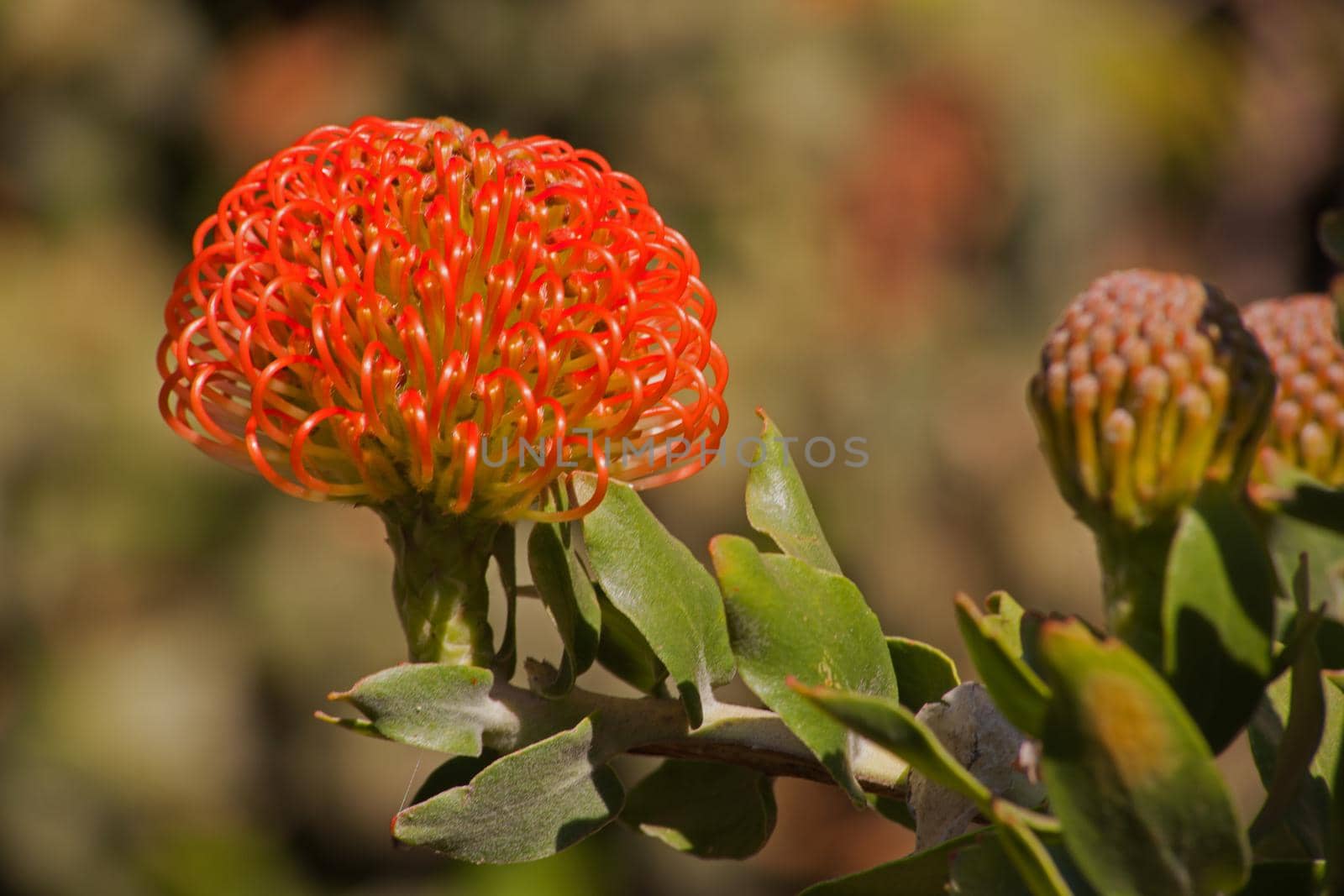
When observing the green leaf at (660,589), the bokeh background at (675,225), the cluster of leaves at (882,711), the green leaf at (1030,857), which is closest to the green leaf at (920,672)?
the cluster of leaves at (882,711)

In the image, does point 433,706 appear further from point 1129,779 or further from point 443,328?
point 1129,779

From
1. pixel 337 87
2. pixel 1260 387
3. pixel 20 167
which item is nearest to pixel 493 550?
pixel 1260 387

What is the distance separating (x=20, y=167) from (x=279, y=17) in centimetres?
102

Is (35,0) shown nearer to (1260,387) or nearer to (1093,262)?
(1093,262)

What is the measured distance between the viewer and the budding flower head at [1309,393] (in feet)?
2.50

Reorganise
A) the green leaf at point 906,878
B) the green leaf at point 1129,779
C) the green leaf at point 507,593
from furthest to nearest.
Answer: the green leaf at point 507,593 → the green leaf at point 906,878 → the green leaf at point 1129,779

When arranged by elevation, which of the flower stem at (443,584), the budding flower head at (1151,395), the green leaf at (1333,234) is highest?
the green leaf at (1333,234)

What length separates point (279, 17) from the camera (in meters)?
4.43

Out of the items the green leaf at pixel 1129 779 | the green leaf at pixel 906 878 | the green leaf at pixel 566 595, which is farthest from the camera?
the green leaf at pixel 566 595

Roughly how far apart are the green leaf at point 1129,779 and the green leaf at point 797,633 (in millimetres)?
138

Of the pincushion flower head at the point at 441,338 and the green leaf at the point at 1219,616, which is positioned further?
the pincushion flower head at the point at 441,338

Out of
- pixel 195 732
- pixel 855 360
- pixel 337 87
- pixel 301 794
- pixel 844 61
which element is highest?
pixel 337 87

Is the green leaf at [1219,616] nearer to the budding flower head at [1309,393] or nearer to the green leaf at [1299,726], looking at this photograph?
the green leaf at [1299,726]

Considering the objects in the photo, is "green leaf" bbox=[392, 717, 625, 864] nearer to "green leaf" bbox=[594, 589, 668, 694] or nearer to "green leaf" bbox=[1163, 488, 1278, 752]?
"green leaf" bbox=[594, 589, 668, 694]
